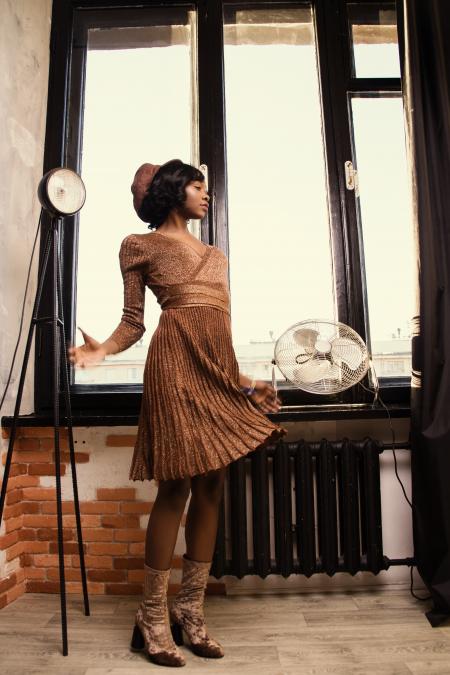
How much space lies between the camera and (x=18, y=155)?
2.09 m

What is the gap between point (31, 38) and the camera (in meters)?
2.27

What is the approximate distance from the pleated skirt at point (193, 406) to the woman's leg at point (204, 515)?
166mm

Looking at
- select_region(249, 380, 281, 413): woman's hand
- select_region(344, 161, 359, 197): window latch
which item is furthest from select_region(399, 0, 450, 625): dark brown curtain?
select_region(249, 380, 281, 413): woman's hand

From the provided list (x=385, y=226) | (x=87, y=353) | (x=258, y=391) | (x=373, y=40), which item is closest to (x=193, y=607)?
(x=258, y=391)

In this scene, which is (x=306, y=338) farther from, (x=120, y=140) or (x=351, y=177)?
(x=120, y=140)

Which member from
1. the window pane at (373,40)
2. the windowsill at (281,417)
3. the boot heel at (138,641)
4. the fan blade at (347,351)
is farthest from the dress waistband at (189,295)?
the window pane at (373,40)

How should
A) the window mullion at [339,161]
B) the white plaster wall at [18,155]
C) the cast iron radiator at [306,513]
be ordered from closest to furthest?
the cast iron radiator at [306,513]
the white plaster wall at [18,155]
the window mullion at [339,161]

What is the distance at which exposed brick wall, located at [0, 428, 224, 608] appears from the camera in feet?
6.42

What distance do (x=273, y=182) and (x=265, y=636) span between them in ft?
6.44

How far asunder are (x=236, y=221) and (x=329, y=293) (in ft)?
1.92

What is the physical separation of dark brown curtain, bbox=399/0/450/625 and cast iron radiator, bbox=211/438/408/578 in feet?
0.58

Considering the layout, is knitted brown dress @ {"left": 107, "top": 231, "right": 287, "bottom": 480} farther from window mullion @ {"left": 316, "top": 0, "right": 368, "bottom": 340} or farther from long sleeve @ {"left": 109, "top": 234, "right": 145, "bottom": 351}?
window mullion @ {"left": 316, "top": 0, "right": 368, "bottom": 340}

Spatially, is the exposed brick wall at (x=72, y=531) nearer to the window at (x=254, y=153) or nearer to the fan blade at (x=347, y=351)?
the window at (x=254, y=153)

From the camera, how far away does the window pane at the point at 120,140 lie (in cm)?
224
